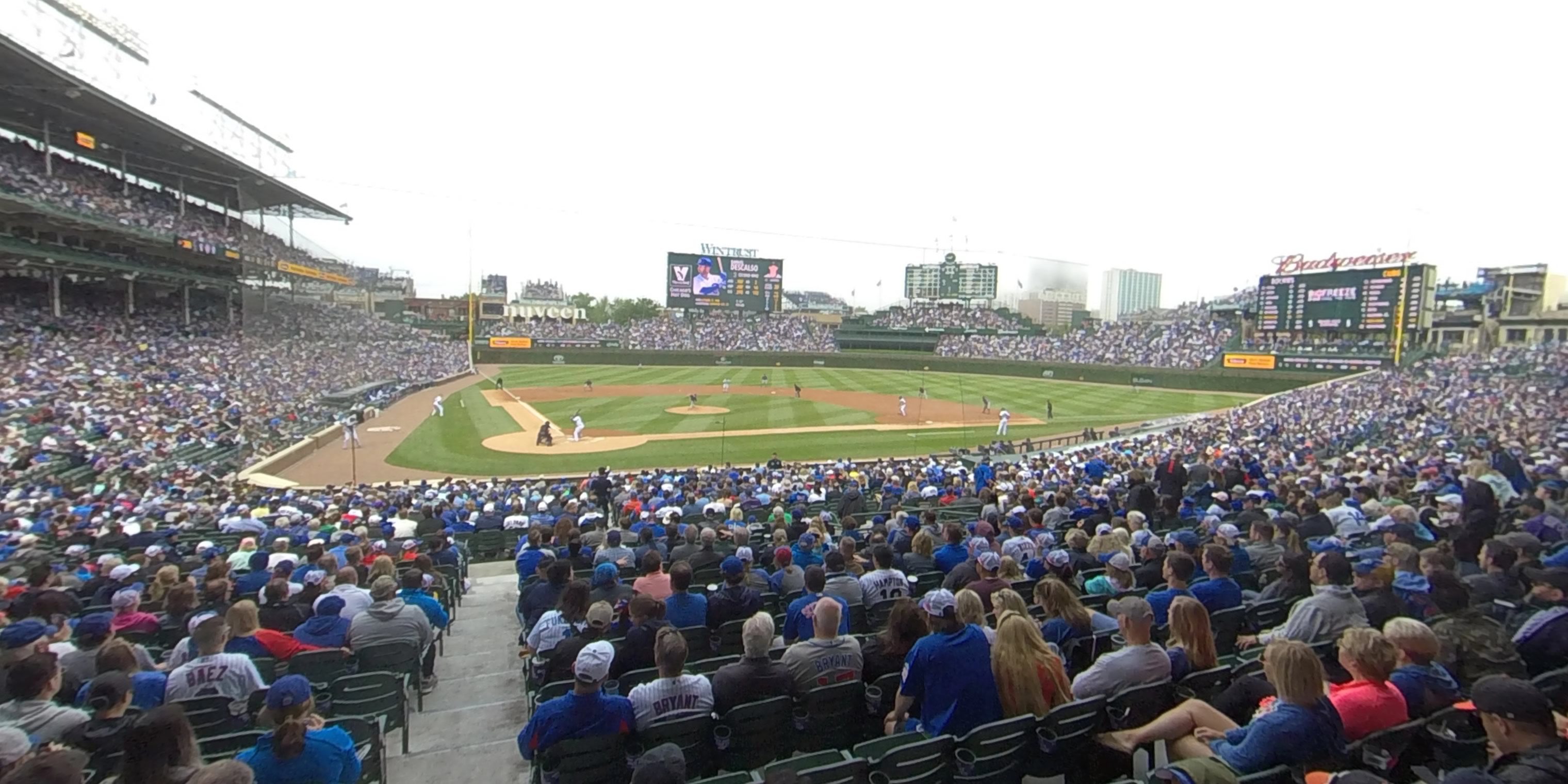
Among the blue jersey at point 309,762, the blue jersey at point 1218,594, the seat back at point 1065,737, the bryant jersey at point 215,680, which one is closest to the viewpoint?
the blue jersey at point 309,762

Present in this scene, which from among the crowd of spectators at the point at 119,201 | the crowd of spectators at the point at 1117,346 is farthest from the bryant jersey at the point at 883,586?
the crowd of spectators at the point at 1117,346

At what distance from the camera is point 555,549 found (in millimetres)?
10461

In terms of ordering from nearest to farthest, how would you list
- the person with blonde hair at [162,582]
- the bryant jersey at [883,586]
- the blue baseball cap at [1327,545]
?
the bryant jersey at [883,586]
the person with blonde hair at [162,582]
the blue baseball cap at [1327,545]

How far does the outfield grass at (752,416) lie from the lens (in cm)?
2858

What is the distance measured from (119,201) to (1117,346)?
69851mm

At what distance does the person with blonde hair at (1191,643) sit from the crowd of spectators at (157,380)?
82.1 feet

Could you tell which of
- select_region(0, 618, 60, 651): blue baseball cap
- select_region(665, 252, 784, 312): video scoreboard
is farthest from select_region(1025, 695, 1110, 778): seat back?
select_region(665, 252, 784, 312): video scoreboard

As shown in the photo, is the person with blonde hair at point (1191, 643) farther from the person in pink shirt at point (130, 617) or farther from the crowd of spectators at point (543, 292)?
the crowd of spectators at point (543, 292)

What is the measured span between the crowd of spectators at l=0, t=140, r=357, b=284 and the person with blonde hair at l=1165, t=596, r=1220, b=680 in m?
40.4

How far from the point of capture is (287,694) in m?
4.14

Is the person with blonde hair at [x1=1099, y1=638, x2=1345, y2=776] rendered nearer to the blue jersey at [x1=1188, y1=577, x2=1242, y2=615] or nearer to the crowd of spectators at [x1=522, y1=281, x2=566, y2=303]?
the blue jersey at [x1=1188, y1=577, x2=1242, y2=615]

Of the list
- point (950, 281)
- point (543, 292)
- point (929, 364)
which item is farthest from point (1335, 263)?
point (543, 292)

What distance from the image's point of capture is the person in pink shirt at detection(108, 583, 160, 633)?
262 inches

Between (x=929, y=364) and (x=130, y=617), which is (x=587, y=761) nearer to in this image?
(x=130, y=617)
